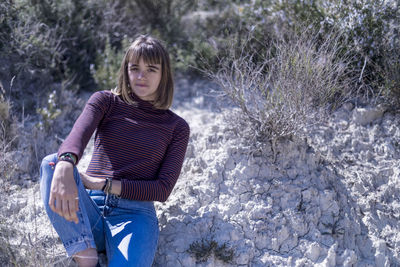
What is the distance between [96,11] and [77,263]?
2.99 metres

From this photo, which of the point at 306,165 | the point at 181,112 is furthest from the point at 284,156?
the point at 181,112

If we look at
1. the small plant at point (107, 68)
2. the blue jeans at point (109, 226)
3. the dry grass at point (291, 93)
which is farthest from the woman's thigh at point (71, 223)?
the small plant at point (107, 68)

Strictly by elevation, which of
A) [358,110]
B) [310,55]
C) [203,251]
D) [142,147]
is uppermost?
[310,55]

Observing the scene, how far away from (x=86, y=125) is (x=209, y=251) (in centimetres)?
98

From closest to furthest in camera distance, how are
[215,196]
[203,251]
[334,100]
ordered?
[203,251] < [215,196] < [334,100]

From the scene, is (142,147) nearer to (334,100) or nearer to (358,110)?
(334,100)

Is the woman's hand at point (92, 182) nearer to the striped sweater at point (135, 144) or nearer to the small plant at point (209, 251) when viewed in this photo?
the striped sweater at point (135, 144)

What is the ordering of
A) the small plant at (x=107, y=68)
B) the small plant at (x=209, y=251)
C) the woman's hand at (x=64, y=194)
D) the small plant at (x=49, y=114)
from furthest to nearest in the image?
the small plant at (x=107, y=68) < the small plant at (x=49, y=114) < the small plant at (x=209, y=251) < the woman's hand at (x=64, y=194)

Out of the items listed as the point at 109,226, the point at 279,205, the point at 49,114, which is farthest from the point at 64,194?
the point at 49,114

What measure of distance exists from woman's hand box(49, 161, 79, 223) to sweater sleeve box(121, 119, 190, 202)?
0.91 feet

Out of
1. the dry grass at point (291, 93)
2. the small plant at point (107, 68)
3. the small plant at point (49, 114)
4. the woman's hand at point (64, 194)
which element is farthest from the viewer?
the small plant at point (107, 68)

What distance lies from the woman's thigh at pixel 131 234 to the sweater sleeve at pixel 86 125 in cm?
39

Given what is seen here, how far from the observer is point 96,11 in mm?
4742

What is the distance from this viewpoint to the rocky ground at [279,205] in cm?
275
